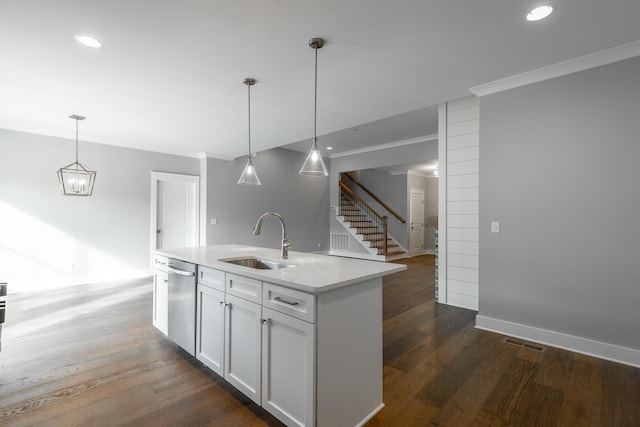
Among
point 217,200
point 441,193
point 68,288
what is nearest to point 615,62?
point 441,193

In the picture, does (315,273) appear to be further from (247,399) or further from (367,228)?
(367,228)

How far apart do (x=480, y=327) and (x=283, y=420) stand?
250cm

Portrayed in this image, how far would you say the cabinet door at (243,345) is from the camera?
1863 mm

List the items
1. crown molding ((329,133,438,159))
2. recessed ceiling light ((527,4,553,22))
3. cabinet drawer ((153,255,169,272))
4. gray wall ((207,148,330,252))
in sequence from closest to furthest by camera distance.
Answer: recessed ceiling light ((527,4,553,22)) < cabinet drawer ((153,255,169,272)) < crown molding ((329,133,438,159)) < gray wall ((207,148,330,252))

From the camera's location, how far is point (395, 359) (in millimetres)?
2584

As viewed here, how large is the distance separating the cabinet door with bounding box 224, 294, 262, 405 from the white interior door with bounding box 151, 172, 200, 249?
15.2 feet

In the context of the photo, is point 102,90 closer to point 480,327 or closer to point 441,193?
point 441,193

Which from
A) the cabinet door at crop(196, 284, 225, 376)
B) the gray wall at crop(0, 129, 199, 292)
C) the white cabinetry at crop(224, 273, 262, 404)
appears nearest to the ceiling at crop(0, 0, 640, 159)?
the gray wall at crop(0, 129, 199, 292)

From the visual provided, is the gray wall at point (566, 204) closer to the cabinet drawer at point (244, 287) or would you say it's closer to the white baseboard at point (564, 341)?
the white baseboard at point (564, 341)

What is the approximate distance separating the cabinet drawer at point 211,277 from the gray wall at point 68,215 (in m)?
4.14

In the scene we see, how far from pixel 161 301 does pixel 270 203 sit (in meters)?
4.74

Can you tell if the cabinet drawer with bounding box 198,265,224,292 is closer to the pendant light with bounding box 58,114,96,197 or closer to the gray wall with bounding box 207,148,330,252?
the pendant light with bounding box 58,114,96,197

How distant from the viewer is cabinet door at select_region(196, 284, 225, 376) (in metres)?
2.18

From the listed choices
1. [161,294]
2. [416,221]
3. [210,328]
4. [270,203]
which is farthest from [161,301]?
[416,221]
